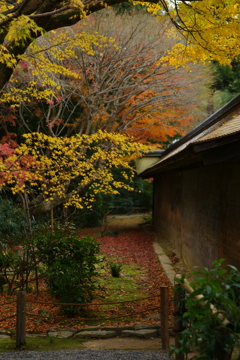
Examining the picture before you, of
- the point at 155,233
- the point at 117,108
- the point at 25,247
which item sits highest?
the point at 117,108

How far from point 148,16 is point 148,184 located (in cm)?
1475

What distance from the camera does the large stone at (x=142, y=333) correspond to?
18.8 ft

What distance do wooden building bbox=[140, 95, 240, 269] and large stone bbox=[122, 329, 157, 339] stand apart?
161 centimetres

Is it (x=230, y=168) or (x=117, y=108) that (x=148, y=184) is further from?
(x=230, y=168)

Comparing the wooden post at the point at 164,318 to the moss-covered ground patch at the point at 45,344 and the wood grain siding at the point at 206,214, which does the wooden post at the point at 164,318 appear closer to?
the moss-covered ground patch at the point at 45,344

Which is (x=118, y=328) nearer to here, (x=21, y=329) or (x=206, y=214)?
(x=21, y=329)

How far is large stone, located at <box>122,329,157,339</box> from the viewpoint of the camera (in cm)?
573

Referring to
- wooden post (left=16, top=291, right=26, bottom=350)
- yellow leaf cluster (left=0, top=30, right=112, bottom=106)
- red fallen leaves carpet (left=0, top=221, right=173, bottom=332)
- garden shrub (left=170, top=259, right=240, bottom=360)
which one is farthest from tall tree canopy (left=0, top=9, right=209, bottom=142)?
garden shrub (left=170, top=259, right=240, bottom=360)

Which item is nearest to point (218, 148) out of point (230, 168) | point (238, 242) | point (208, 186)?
point (230, 168)

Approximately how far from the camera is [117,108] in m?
17.9

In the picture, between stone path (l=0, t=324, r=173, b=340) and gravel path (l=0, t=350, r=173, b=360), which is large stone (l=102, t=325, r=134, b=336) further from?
gravel path (l=0, t=350, r=173, b=360)

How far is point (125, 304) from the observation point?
776 centimetres

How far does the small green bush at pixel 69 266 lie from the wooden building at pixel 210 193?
2.33 m

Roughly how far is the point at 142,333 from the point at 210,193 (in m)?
3.26
